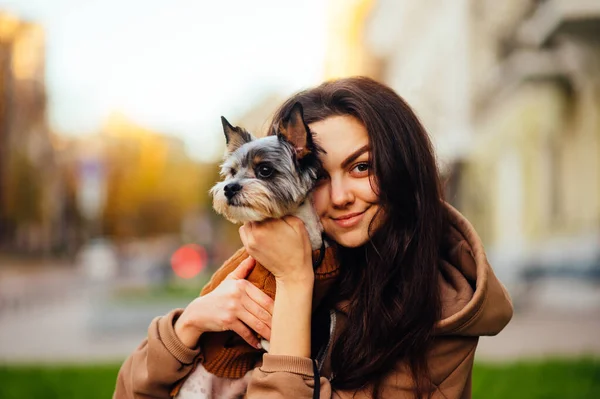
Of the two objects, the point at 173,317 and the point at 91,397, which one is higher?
the point at 173,317

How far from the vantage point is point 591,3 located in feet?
50.7

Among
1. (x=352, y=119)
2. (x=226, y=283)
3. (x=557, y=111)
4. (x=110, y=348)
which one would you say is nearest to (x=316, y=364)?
(x=226, y=283)

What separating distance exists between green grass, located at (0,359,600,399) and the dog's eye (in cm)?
402

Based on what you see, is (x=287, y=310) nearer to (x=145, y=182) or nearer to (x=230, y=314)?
(x=230, y=314)

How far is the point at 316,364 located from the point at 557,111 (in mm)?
18713

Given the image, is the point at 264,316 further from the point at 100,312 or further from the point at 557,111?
the point at 557,111

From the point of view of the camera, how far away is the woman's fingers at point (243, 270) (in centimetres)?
329

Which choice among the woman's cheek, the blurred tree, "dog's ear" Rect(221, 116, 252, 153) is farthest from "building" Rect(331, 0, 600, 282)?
the blurred tree

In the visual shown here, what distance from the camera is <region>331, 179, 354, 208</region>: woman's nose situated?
309 centimetres

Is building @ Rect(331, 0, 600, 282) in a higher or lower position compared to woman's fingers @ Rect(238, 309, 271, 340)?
higher

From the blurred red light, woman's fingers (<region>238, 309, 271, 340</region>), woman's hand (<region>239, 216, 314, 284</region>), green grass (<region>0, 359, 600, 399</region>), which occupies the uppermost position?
woman's hand (<region>239, 216, 314, 284</region>)

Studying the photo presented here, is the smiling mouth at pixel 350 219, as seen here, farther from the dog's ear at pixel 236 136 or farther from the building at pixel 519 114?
the building at pixel 519 114

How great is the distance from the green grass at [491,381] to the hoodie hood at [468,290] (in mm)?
3609

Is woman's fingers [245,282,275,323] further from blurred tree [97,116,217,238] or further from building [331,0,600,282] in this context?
blurred tree [97,116,217,238]
